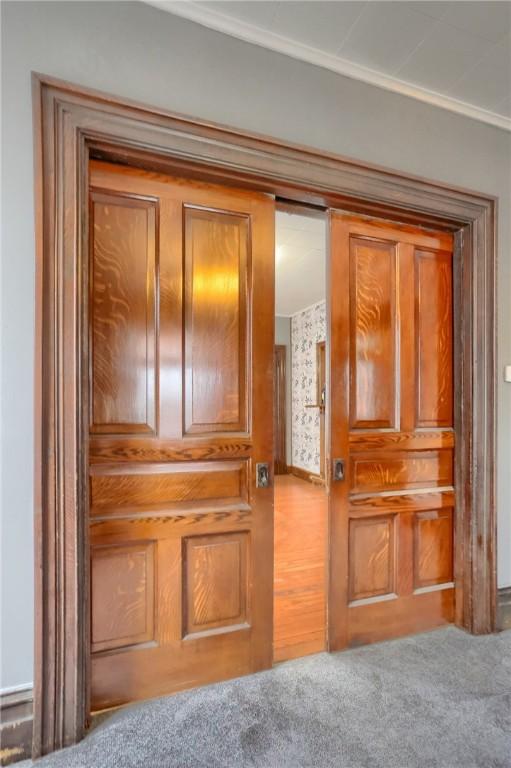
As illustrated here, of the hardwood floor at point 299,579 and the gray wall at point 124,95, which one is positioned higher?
the gray wall at point 124,95

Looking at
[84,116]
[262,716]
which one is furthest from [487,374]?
[84,116]

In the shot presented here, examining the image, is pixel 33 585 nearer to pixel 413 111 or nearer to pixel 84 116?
pixel 84 116

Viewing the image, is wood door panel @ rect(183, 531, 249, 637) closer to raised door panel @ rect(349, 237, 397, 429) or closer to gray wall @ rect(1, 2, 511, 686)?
gray wall @ rect(1, 2, 511, 686)

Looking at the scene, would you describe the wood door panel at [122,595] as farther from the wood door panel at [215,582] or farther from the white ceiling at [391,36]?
the white ceiling at [391,36]

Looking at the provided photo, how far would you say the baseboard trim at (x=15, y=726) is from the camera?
1.30 meters

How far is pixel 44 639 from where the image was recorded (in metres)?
1.34

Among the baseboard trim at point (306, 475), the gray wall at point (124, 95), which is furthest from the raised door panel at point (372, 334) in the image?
the baseboard trim at point (306, 475)

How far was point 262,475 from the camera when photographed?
177 cm

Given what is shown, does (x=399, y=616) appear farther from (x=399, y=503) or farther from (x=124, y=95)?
(x=124, y=95)

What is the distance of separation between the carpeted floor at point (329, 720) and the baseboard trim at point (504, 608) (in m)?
0.29

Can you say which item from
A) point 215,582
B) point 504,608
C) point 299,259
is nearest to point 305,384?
point 299,259

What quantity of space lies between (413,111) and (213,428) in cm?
186

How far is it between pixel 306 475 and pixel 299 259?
3.55m

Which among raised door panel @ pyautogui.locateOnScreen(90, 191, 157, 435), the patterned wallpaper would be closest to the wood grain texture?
the patterned wallpaper
